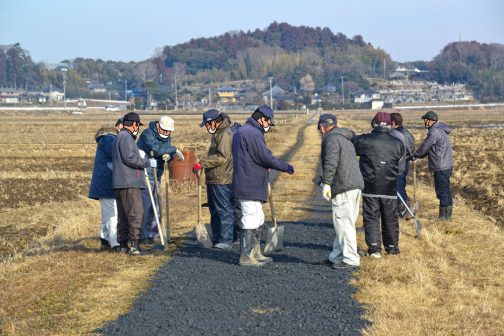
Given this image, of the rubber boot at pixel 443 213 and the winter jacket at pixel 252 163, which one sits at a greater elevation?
the winter jacket at pixel 252 163

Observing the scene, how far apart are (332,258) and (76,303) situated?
10.2ft

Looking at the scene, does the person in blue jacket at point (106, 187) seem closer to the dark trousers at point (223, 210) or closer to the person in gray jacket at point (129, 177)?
the person in gray jacket at point (129, 177)

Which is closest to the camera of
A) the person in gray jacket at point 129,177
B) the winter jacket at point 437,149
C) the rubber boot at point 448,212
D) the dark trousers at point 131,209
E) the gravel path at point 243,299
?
the gravel path at point 243,299

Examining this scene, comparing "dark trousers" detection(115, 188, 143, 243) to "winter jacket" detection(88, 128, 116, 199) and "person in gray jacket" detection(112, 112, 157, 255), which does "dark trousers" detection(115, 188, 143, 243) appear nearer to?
"person in gray jacket" detection(112, 112, 157, 255)

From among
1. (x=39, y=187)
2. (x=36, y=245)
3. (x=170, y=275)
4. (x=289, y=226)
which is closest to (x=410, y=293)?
(x=170, y=275)

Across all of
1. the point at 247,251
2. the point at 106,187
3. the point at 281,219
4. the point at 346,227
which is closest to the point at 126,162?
the point at 106,187

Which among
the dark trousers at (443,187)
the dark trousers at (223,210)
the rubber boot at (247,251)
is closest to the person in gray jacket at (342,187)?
the rubber boot at (247,251)

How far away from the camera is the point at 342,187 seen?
9.77m

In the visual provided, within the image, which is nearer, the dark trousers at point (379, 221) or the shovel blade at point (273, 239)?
the dark trousers at point (379, 221)

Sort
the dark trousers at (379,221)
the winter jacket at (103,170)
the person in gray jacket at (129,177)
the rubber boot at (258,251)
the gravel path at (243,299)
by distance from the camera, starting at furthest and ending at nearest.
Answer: the winter jacket at (103,170), the person in gray jacket at (129,177), the dark trousers at (379,221), the rubber boot at (258,251), the gravel path at (243,299)

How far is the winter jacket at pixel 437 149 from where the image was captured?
13625mm

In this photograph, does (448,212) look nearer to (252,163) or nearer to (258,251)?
(258,251)

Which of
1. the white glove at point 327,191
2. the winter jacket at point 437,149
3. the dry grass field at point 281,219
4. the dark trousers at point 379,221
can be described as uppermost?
the winter jacket at point 437,149

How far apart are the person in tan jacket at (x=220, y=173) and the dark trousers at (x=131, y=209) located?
923mm
